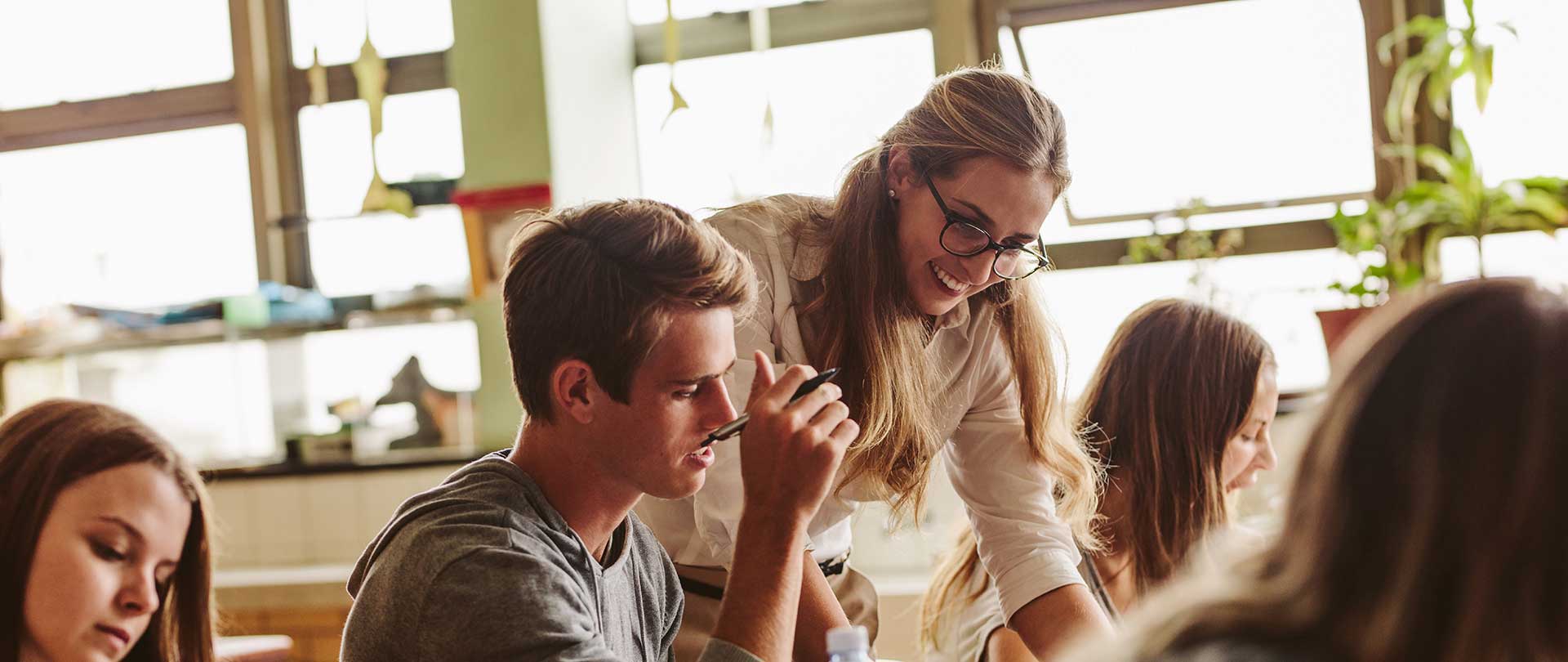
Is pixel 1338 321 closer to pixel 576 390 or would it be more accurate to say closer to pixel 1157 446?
pixel 1157 446

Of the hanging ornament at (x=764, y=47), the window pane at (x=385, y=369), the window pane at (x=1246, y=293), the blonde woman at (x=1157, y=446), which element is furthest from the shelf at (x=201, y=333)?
the blonde woman at (x=1157, y=446)

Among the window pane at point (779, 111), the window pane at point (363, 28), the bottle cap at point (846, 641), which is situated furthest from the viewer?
the window pane at point (363, 28)

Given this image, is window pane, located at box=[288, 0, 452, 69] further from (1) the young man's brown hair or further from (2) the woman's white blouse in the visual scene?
(1) the young man's brown hair

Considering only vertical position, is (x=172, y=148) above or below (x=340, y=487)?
above

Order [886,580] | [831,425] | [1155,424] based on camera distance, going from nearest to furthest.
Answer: [831,425]
[1155,424]
[886,580]

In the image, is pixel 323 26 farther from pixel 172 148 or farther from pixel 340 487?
pixel 340 487

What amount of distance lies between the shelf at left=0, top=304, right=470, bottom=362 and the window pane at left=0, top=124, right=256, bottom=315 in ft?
0.92

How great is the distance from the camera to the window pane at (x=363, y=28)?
174 inches

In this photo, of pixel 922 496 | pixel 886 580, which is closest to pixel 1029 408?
pixel 922 496

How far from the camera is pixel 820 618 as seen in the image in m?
1.49

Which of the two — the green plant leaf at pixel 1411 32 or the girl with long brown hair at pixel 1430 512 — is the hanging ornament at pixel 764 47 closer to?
the green plant leaf at pixel 1411 32

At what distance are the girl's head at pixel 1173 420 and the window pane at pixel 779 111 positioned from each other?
2210 mm

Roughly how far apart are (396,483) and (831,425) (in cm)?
315

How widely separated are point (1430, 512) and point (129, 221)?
493cm
